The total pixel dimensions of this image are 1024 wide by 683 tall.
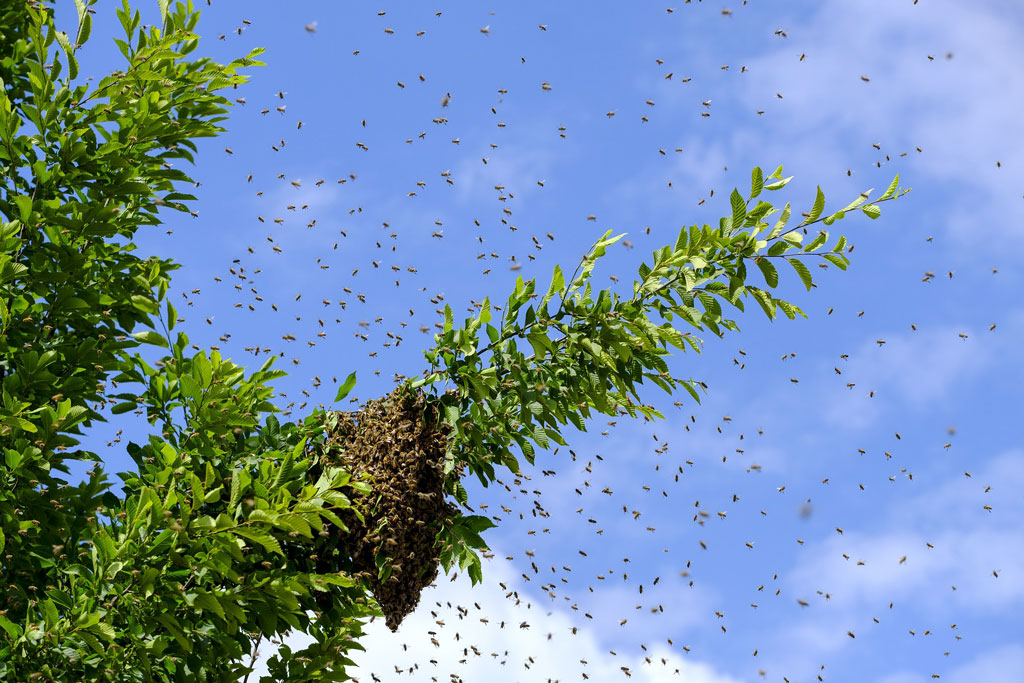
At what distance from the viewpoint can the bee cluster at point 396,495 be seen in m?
6.76

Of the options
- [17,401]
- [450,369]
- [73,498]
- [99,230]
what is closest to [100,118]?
[99,230]

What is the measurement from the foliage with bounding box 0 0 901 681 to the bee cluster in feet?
0.41

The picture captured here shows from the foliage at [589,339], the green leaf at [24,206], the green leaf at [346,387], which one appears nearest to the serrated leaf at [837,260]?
the foliage at [589,339]

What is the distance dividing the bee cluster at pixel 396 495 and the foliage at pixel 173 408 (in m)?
0.12

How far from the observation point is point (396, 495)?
Answer: 6.74 metres

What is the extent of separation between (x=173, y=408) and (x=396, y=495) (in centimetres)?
196

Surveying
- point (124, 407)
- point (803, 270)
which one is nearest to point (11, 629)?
point (124, 407)

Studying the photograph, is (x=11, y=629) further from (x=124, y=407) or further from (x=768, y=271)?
(x=768, y=271)

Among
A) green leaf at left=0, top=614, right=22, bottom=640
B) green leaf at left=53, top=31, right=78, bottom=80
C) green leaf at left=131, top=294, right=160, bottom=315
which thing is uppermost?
green leaf at left=53, top=31, right=78, bottom=80

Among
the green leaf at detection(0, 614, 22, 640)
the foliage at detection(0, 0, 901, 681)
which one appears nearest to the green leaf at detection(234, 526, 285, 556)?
the foliage at detection(0, 0, 901, 681)

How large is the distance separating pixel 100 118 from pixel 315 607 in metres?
4.28

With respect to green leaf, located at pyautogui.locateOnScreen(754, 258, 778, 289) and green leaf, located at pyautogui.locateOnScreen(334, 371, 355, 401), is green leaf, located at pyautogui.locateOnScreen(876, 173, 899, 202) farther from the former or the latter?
green leaf, located at pyautogui.locateOnScreen(334, 371, 355, 401)

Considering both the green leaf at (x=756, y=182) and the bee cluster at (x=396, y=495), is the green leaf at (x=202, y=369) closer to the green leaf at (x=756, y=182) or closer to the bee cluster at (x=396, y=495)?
the bee cluster at (x=396, y=495)

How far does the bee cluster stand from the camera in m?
6.76
